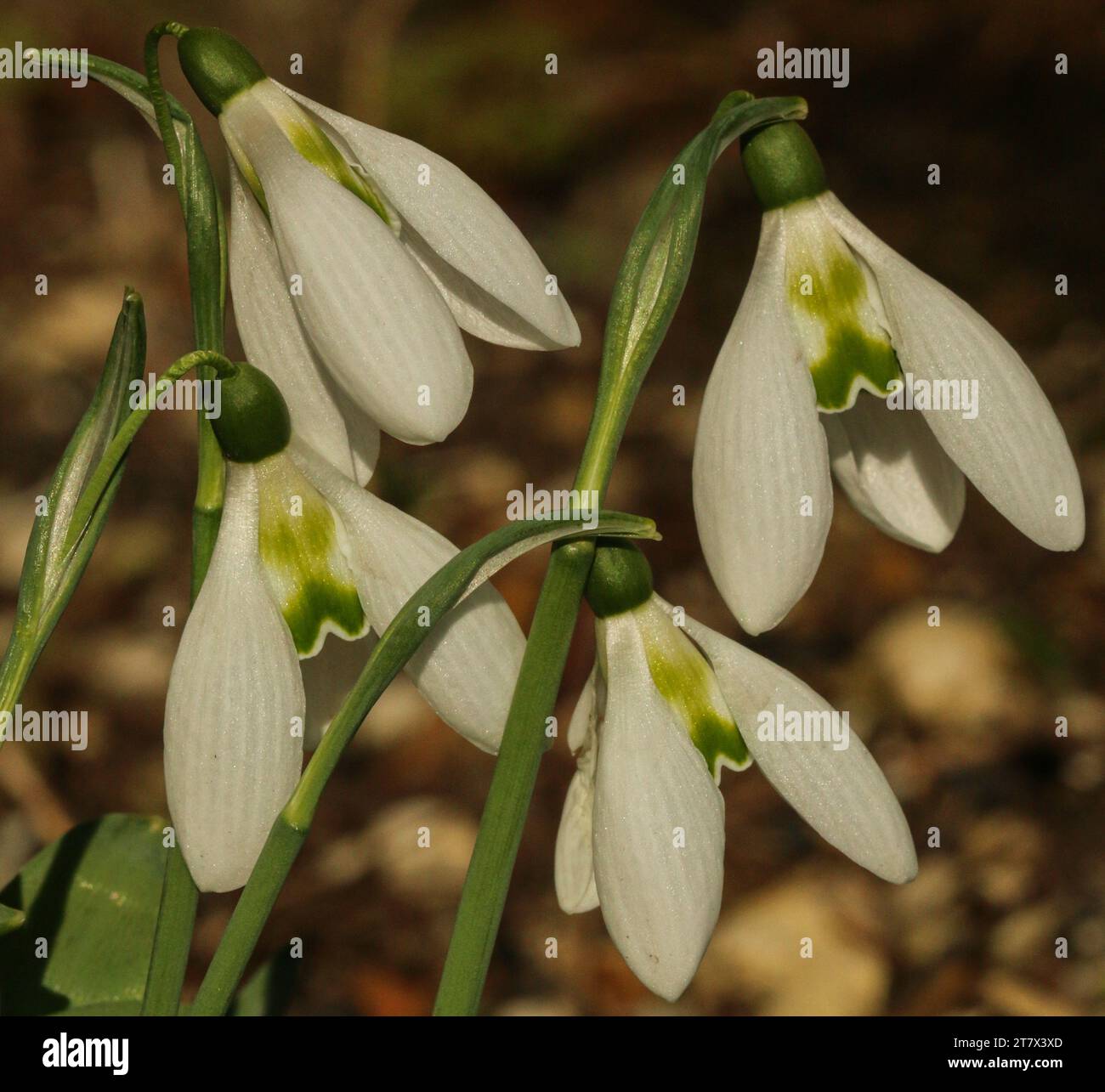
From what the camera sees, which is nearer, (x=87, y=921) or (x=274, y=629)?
(x=274, y=629)

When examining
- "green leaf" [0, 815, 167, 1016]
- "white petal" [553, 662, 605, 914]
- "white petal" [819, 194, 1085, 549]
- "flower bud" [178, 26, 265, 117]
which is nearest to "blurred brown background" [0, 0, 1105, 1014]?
"green leaf" [0, 815, 167, 1016]

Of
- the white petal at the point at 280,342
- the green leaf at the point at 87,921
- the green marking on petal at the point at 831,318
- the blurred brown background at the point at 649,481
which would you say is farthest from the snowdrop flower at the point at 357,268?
the blurred brown background at the point at 649,481

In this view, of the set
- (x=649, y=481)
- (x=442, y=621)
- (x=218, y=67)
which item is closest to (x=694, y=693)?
(x=442, y=621)

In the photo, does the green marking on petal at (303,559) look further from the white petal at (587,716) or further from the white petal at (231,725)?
the white petal at (587,716)

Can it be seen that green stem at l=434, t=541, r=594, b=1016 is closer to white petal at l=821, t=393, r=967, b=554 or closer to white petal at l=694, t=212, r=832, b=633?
white petal at l=694, t=212, r=832, b=633

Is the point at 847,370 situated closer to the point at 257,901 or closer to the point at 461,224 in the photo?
the point at 461,224
